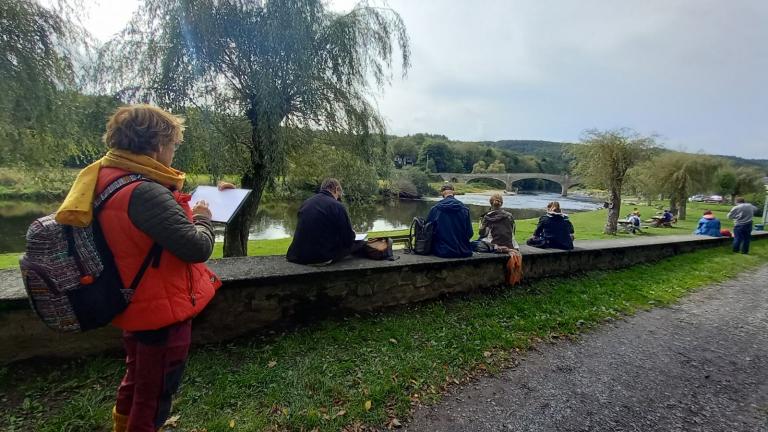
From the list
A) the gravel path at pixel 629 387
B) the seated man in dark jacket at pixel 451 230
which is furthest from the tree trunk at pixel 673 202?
the seated man in dark jacket at pixel 451 230

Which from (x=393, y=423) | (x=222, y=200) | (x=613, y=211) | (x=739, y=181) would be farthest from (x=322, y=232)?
(x=739, y=181)

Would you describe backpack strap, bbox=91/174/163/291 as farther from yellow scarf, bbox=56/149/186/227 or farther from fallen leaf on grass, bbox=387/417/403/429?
fallen leaf on grass, bbox=387/417/403/429

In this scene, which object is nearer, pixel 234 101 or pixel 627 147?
pixel 234 101

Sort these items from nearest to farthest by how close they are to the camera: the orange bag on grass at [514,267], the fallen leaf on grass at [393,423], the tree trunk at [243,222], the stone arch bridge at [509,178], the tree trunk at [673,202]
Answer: the fallen leaf on grass at [393,423] → the orange bag on grass at [514,267] → the tree trunk at [243,222] → the tree trunk at [673,202] → the stone arch bridge at [509,178]

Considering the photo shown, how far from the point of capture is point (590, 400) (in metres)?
2.74

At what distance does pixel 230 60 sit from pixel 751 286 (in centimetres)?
1013

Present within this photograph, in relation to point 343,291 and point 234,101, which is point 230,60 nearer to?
point 234,101

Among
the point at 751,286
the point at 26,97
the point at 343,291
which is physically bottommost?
the point at 751,286

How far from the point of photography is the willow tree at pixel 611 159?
18078 mm

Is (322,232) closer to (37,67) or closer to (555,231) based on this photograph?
(555,231)

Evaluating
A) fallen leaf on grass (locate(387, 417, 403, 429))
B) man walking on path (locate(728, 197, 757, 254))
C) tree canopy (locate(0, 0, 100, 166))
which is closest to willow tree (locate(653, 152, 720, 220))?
man walking on path (locate(728, 197, 757, 254))

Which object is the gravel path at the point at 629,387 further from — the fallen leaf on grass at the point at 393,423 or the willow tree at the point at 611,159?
the willow tree at the point at 611,159

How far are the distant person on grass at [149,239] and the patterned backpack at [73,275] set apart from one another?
0.03m

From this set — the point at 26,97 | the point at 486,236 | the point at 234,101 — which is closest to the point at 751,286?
the point at 486,236
